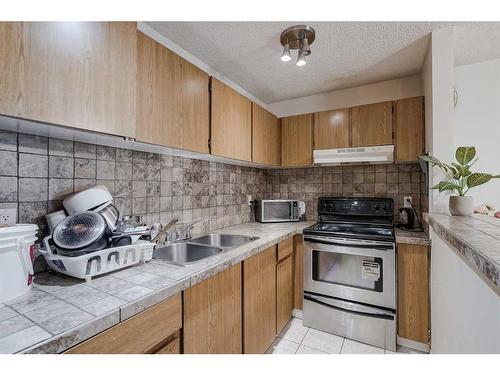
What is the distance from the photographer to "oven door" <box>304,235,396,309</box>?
1835 mm

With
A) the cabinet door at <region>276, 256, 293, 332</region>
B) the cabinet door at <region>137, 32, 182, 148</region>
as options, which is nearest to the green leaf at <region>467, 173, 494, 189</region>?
the cabinet door at <region>276, 256, 293, 332</region>

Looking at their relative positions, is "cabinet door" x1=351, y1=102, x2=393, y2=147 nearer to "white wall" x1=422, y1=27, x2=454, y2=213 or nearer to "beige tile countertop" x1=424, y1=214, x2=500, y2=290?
"white wall" x1=422, y1=27, x2=454, y2=213

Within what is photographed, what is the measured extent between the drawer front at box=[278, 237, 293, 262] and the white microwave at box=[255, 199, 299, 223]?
1.66 feet

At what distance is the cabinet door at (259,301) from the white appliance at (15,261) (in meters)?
1.01

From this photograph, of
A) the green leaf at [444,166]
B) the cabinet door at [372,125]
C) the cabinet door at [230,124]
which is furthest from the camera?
the cabinet door at [372,125]

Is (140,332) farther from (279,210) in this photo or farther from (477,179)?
(279,210)

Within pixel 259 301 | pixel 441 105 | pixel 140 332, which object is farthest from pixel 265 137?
pixel 140 332

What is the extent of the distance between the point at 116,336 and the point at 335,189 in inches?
95.7

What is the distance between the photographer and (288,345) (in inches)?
73.4

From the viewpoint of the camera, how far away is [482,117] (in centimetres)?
204

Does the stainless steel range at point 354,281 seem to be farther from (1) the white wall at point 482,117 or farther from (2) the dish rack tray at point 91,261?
(2) the dish rack tray at point 91,261

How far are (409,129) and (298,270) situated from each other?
1618 mm

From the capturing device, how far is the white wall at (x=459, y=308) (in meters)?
0.74

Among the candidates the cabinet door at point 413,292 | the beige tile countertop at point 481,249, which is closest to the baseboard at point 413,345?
the cabinet door at point 413,292
